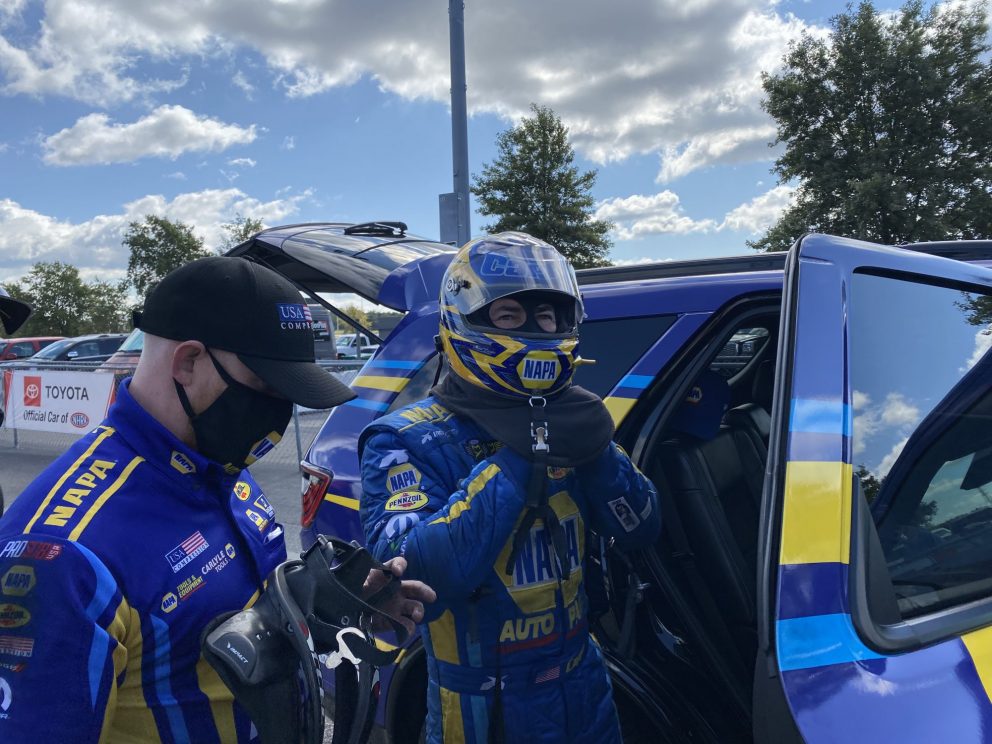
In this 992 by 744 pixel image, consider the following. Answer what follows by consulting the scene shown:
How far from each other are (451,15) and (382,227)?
425 cm

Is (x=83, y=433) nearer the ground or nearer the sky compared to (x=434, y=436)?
nearer the ground

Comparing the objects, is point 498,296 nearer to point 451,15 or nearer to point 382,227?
point 382,227

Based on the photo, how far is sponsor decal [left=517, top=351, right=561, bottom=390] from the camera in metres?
1.76

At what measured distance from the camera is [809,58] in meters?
19.5

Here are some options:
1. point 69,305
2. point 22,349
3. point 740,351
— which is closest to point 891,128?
point 740,351

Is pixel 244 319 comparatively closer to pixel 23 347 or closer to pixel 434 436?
pixel 434 436

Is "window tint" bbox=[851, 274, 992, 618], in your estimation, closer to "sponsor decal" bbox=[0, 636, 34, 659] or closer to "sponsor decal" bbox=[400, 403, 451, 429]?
"sponsor decal" bbox=[400, 403, 451, 429]

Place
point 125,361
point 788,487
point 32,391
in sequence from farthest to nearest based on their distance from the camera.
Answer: point 32,391 < point 125,361 < point 788,487

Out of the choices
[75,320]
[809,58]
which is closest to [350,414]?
[809,58]

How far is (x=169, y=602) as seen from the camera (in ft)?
3.76

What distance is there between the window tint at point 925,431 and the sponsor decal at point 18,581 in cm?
151

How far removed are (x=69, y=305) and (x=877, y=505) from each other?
5241cm

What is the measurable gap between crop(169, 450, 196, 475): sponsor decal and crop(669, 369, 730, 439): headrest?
174 cm

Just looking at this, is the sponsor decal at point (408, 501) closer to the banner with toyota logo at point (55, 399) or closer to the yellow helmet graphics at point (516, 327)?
the yellow helmet graphics at point (516, 327)
